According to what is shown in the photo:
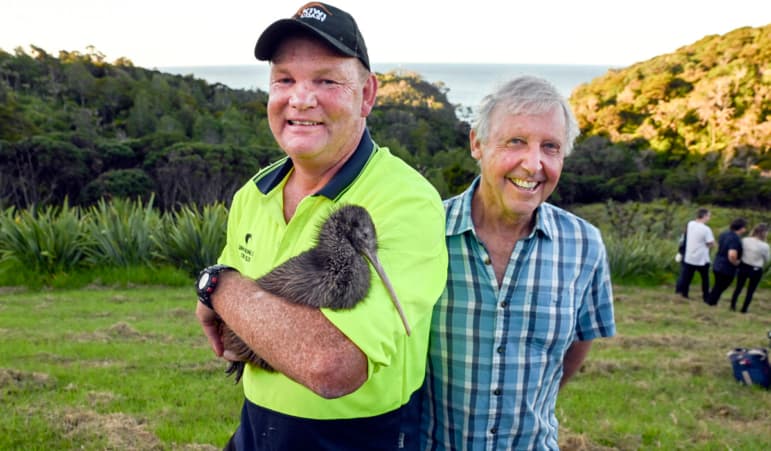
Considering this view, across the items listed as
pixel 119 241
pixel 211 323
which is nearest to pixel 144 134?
pixel 119 241

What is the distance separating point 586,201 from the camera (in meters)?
35.6

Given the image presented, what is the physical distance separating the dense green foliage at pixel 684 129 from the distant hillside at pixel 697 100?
0.06 m

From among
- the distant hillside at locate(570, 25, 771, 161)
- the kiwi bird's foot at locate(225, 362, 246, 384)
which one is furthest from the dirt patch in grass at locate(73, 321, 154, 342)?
the distant hillside at locate(570, 25, 771, 161)

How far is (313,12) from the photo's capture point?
1.85 metres

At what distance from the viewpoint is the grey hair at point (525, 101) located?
227 cm

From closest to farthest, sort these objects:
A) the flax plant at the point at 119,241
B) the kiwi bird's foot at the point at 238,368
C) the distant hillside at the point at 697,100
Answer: the kiwi bird's foot at the point at 238,368, the flax plant at the point at 119,241, the distant hillside at the point at 697,100

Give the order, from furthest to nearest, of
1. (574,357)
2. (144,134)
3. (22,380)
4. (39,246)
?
(144,134) → (39,246) → (22,380) → (574,357)

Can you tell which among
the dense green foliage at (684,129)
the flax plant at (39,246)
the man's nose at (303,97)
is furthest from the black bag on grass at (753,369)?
the dense green foliage at (684,129)

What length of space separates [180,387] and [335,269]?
14.0 feet

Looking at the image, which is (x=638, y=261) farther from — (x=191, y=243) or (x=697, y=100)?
(x=697, y=100)

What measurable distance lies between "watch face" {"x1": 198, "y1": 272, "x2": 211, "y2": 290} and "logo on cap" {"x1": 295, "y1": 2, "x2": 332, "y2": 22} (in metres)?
0.74

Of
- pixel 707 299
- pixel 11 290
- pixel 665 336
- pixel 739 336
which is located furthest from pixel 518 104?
pixel 707 299

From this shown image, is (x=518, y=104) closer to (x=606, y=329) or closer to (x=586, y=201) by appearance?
(x=606, y=329)

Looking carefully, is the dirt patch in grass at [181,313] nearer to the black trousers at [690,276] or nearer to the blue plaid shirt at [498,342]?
the blue plaid shirt at [498,342]
